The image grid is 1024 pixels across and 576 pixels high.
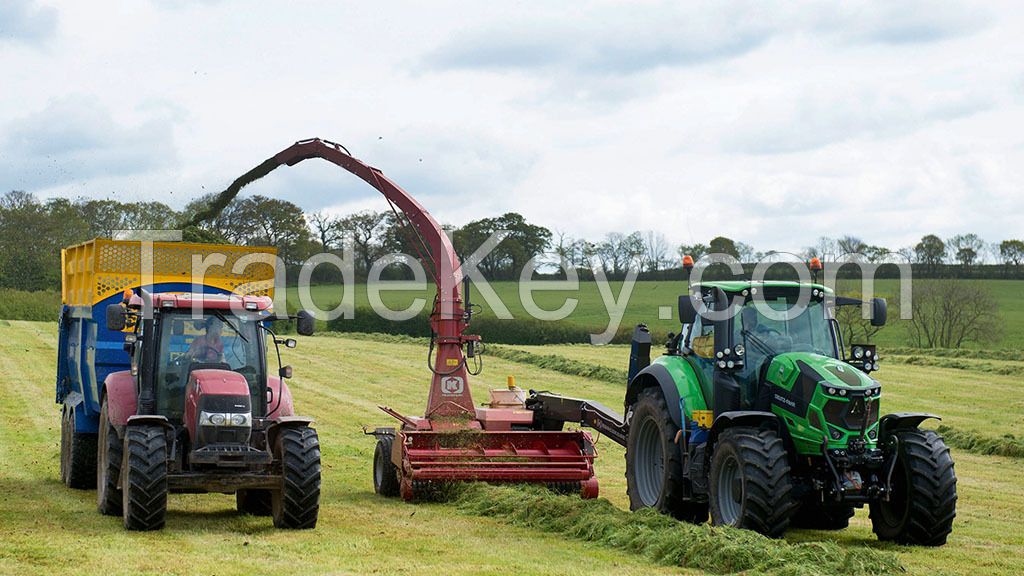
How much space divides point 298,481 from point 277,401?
161 cm

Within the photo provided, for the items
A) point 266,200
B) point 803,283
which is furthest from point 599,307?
point 803,283

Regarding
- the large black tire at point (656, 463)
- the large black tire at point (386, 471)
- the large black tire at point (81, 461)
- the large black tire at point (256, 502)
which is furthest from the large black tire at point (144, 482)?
the large black tire at point (656, 463)

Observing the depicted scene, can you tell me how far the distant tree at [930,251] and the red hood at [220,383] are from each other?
53.7 m

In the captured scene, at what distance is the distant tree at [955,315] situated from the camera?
158ft


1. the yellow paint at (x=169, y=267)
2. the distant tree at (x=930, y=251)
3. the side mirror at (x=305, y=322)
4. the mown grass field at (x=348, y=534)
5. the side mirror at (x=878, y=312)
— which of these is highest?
the distant tree at (x=930, y=251)

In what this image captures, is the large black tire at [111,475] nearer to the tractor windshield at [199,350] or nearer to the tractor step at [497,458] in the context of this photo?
the tractor windshield at [199,350]

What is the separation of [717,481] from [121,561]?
494 cm

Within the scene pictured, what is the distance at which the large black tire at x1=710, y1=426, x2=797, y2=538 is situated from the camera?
9609 mm

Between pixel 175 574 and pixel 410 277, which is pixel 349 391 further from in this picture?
pixel 410 277

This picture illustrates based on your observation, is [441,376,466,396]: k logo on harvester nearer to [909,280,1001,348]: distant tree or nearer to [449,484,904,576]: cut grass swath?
[449,484,904,576]: cut grass swath

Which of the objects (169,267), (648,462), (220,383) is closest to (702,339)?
(648,462)

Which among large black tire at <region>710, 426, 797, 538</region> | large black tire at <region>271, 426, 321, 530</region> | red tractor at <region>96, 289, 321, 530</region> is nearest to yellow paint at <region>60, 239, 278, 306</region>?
red tractor at <region>96, 289, 321, 530</region>

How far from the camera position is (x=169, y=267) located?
1374cm

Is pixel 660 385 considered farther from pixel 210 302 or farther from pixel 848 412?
pixel 210 302
